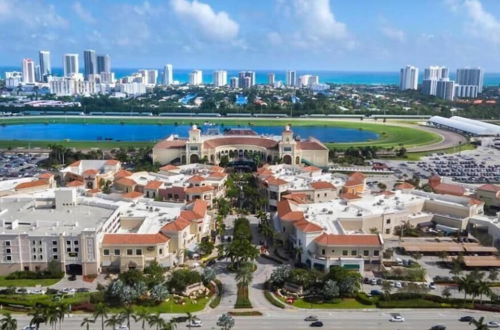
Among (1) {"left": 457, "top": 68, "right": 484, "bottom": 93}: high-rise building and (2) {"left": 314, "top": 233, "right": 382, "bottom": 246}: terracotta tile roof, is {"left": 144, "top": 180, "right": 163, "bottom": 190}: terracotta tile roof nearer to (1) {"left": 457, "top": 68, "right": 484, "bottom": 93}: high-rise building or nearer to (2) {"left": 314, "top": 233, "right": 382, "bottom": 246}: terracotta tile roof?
(2) {"left": 314, "top": 233, "right": 382, "bottom": 246}: terracotta tile roof

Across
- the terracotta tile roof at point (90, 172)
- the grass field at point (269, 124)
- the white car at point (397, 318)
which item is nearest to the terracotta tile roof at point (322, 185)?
the white car at point (397, 318)

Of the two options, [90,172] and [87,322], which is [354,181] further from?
[87,322]

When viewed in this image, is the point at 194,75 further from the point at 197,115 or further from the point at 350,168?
the point at 350,168

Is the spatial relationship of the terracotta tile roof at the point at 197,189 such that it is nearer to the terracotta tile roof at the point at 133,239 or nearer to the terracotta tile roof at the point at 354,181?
the terracotta tile roof at the point at 133,239

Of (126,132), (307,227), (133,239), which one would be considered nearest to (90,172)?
(133,239)

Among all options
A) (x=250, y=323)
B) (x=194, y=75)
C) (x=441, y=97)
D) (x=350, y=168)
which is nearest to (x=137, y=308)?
(x=250, y=323)
